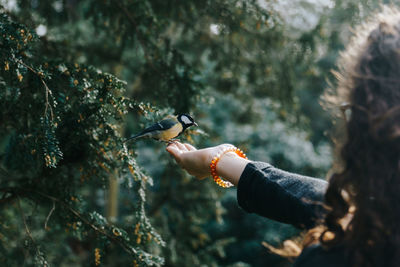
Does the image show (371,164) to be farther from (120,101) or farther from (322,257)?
(120,101)

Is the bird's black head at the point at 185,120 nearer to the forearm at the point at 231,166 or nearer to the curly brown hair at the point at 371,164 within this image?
the forearm at the point at 231,166

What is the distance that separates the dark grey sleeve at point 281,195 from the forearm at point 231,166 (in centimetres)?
7

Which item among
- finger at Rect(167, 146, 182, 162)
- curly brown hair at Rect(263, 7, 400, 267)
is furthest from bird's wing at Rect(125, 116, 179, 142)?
curly brown hair at Rect(263, 7, 400, 267)

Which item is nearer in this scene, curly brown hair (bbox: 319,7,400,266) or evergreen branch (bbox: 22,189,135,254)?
curly brown hair (bbox: 319,7,400,266)

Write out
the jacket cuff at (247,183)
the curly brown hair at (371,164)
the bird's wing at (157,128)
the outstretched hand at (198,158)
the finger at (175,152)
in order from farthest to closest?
the bird's wing at (157,128), the finger at (175,152), the outstretched hand at (198,158), the jacket cuff at (247,183), the curly brown hair at (371,164)

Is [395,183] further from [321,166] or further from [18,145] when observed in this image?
[321,166]

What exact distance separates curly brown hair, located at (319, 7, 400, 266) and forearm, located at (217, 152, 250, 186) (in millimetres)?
491

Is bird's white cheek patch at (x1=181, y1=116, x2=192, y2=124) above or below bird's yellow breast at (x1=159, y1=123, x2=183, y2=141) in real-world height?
above

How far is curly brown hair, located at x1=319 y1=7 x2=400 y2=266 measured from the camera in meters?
1.14

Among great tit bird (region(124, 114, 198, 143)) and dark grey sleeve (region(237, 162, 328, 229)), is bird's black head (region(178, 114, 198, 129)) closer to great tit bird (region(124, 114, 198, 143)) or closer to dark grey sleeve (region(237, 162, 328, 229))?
great tit bird (region(124, 114, 198, 143))

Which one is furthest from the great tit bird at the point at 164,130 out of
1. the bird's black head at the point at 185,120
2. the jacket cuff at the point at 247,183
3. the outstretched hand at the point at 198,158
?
the jacket cuff at the point at 247,183

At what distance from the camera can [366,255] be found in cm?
115

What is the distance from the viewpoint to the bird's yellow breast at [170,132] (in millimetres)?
→ 2127

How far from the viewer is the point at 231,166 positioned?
173 cm
